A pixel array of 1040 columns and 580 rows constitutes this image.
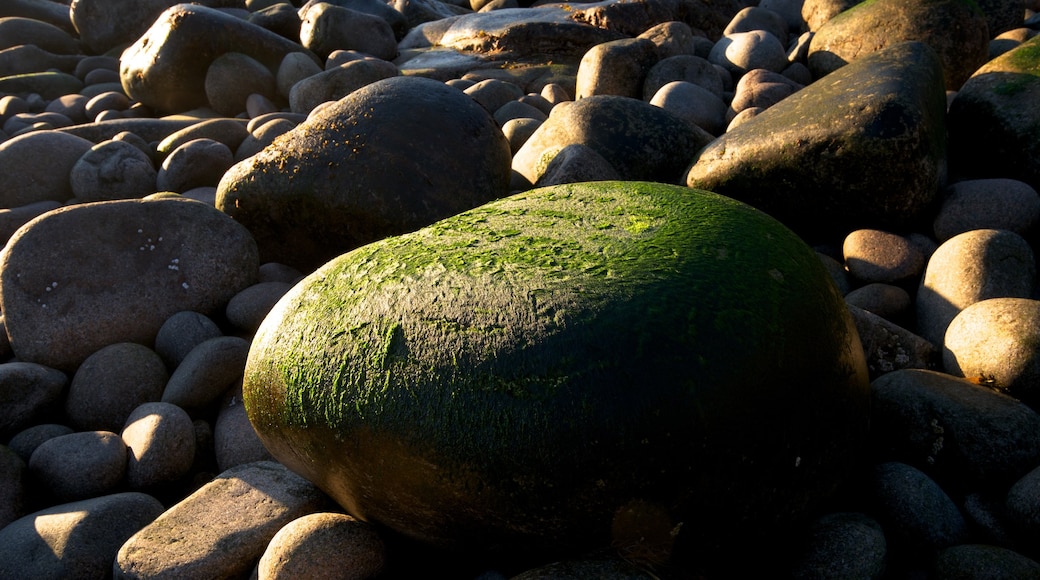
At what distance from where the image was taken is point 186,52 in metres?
→ 8.04

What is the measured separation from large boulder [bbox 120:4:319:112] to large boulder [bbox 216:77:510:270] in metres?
3.88

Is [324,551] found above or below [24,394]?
above

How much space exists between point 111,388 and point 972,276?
4.03 meters

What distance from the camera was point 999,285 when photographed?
139 inches

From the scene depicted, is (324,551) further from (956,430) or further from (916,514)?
(956,430)

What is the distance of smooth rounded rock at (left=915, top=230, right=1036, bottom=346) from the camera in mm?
3547

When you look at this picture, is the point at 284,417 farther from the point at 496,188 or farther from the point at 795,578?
the point at 496,188

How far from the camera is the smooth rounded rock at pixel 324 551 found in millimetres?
2447

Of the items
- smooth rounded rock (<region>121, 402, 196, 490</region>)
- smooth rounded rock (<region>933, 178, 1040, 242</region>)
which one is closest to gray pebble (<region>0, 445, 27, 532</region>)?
smooth rounded rock (<region>121, 402, 196, 490</region>)

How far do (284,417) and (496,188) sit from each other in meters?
2.47

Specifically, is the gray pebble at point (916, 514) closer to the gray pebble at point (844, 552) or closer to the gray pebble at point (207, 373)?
the gray pebble at point (844, 552)

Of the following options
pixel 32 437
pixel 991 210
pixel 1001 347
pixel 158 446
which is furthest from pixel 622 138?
pixel 32 437

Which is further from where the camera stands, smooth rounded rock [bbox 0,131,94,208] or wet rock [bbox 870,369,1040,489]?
smooth rounded rock [bbox 0,131,94,208]

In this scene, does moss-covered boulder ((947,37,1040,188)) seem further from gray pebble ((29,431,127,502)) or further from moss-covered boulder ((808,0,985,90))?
gray pebble ((29,431,127,502))
